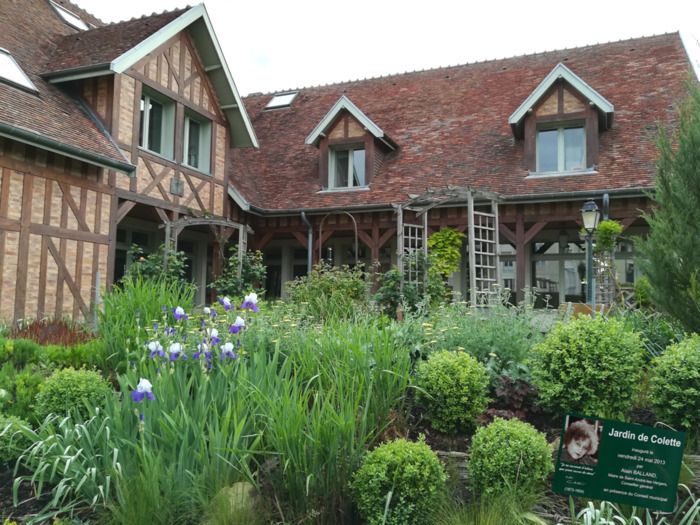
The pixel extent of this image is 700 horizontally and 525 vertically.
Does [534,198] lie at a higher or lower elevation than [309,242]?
higher

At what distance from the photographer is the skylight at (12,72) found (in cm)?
926

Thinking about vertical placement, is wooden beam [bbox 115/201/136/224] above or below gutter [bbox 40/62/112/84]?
below

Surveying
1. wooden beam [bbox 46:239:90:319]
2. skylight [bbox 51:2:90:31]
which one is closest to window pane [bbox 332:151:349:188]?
skylight [bbox 51:2:90:31]

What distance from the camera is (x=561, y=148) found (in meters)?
13.0

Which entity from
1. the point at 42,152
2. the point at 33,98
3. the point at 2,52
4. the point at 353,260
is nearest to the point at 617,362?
the point at 42,152

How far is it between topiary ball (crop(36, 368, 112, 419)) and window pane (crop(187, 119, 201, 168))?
9.41 m

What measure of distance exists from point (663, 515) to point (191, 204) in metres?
10.6

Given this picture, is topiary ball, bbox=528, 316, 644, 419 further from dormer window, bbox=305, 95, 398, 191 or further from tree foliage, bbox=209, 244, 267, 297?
dormer window, bbox=305, 95, 398, 191

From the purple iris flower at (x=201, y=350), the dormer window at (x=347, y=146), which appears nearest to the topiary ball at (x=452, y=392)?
the purple iris flower at (x=201, y=350)

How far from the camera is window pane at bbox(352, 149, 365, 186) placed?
1474cm

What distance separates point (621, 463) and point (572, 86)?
38.3 ft

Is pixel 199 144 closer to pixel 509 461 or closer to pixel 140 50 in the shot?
pixel 140 50

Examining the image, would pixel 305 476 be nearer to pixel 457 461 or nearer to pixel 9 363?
pixel 457 461

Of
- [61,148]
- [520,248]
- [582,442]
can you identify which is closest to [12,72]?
[61,148]
